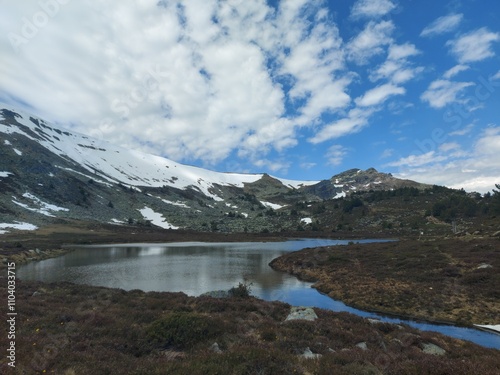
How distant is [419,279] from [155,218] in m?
161

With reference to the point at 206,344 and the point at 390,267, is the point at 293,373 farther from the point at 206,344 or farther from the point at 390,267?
the point at 390,267

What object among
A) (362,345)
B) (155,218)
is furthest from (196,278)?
(155,218)

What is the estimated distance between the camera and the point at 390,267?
43.6 m

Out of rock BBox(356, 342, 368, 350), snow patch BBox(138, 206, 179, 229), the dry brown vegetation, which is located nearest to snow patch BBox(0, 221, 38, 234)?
snow patch BBox(138, 206, 179, 229)

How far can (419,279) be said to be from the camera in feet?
120

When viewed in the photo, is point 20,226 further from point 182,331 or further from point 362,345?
point 362,345

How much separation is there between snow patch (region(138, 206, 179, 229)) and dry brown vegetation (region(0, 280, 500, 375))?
14721 centimetres

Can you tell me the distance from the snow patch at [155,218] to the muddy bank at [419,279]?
122799 millimetres

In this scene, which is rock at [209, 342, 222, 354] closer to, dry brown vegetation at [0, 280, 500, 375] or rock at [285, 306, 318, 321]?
dry brown vegetation at [0, 280, 500, 375]

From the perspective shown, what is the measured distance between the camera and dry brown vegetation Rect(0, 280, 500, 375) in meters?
11.2

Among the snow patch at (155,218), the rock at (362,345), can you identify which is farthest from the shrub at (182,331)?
the snow patch at (155,218)

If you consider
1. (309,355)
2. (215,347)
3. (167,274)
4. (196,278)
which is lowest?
(309,355)

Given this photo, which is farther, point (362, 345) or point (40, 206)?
point (40, 206)

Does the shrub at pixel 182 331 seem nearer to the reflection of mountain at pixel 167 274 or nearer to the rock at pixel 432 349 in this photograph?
the rock at pixel 432 349
